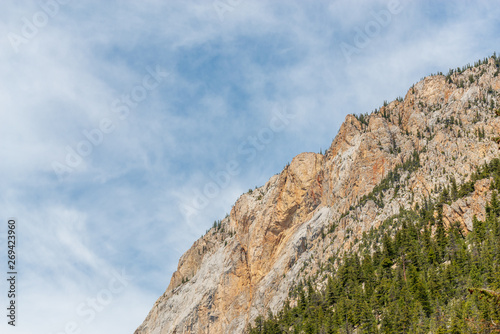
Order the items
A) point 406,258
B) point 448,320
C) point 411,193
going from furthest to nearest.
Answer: point 411,193 → point 406,258 → point 448,320

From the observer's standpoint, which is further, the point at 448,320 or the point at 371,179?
the point at 371,179

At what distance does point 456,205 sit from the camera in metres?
152

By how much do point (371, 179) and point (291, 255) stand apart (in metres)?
43.0

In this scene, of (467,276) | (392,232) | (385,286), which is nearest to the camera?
(467,276)

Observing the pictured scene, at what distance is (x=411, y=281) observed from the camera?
12344 cm

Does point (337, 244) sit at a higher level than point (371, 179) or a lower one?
lower

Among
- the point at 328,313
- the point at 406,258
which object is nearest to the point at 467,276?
the point at 406,258

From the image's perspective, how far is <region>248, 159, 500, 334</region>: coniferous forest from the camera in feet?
353

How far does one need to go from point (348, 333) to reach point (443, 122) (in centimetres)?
11052

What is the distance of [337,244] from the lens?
18025 centimetres

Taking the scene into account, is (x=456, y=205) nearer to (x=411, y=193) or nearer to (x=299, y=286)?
(x=411, y=193)

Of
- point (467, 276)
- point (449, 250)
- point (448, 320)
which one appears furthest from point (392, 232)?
point (448, 320)

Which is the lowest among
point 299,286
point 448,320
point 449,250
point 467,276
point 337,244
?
point 448,320

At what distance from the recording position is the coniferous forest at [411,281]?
108m
